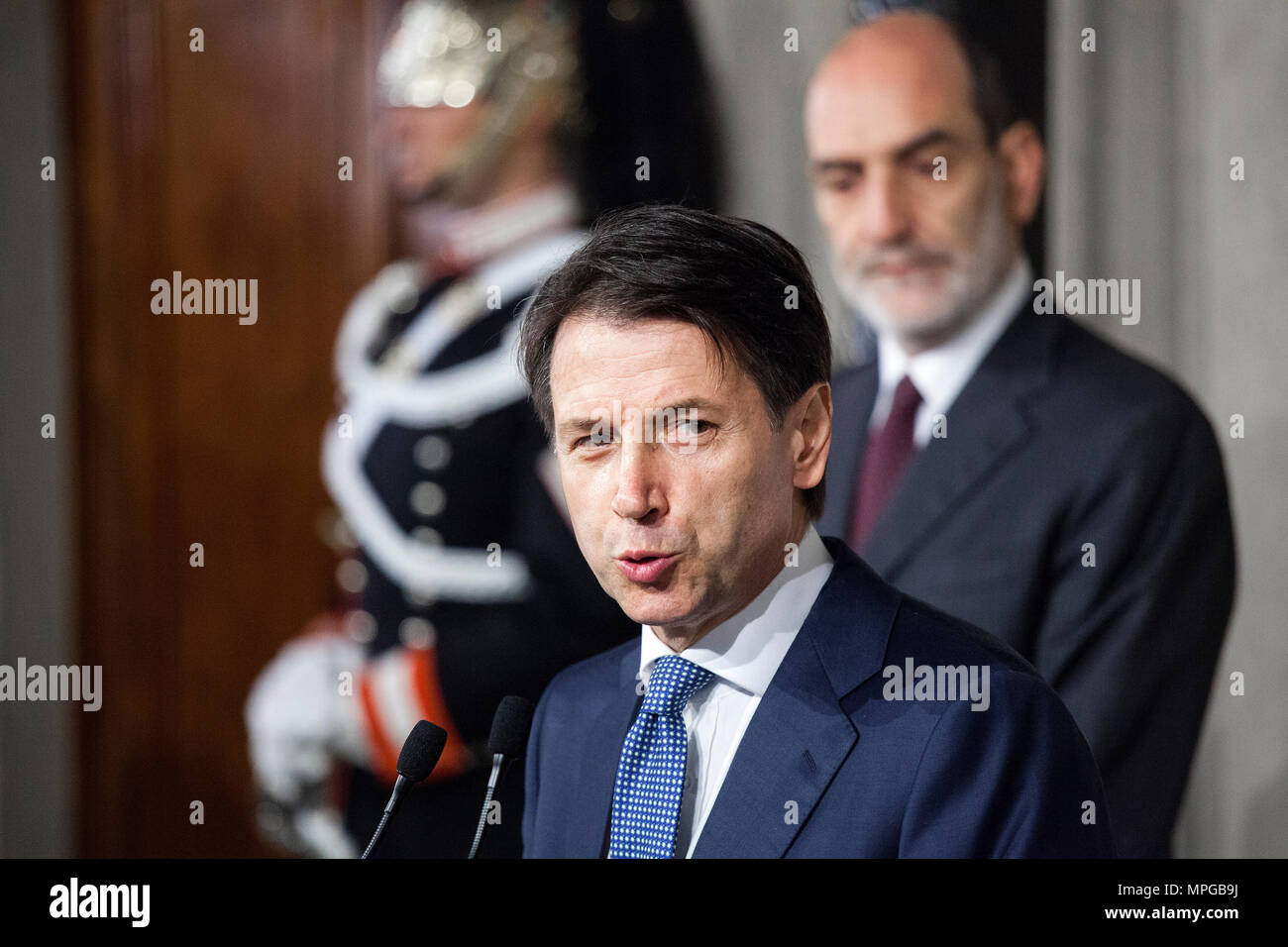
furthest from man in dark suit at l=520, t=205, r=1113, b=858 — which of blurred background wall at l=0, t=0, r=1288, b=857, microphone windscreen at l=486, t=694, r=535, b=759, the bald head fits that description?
blurred background wall at l=0, t=0, r=1288, b=857

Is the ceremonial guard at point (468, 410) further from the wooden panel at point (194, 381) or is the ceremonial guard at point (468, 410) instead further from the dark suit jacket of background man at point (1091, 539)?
the dark suit jacket of background man at point (1091, 539)

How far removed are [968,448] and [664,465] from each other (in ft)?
3.54

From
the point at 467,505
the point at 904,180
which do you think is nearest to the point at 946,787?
the point at 904,180

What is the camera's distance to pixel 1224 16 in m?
2.39

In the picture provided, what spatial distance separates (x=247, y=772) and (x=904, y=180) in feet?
6.57

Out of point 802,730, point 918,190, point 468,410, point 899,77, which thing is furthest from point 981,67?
point 802,730

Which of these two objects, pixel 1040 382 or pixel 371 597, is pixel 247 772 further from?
pixel 1040 382

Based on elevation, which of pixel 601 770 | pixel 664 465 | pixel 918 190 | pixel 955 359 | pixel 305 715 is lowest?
pixel 305 715

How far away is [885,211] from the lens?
7.77 ft

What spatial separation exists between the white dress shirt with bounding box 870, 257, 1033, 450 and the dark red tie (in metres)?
0.01

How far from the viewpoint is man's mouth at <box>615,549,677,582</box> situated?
1.35 m

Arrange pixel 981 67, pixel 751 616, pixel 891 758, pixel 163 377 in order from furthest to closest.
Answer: pixel 163 377, pixel 981 67, pixel 751 616, pixel 891 758

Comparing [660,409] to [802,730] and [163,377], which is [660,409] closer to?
[802,730]

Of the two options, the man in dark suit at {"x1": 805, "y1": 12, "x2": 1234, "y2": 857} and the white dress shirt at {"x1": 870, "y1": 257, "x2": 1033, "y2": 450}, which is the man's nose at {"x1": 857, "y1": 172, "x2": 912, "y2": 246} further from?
the white dress shirt at {"x1": 870, "y1": 257, "x2": 1033, "y2": 450}
